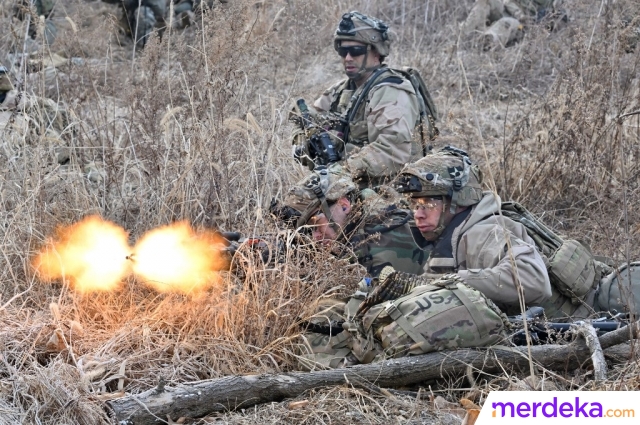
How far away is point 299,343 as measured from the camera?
4617mm

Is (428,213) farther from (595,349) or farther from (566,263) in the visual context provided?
(595,349)

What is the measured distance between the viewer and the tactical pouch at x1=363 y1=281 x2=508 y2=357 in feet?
13.7

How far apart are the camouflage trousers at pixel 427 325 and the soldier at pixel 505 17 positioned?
6.53 meters

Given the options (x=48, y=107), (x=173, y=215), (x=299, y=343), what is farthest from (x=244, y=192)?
(x=48, y=107)

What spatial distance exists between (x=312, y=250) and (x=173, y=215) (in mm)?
1037

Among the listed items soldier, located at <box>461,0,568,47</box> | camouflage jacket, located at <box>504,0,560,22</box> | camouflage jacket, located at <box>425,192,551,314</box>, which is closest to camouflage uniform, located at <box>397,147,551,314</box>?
camouflage jacket, located at <box>425,192,551,314</box>

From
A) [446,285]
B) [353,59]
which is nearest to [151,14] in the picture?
[353,59]

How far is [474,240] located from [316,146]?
233 centimetres

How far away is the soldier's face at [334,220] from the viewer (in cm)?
529

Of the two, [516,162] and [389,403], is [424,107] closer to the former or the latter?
[516,162]

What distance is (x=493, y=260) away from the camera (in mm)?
4672

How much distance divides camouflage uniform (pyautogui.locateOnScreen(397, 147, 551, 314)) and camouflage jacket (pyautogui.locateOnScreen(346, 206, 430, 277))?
27 cm

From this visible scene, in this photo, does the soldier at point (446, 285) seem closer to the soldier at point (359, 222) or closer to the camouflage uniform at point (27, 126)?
the soldier at point (359, 222)

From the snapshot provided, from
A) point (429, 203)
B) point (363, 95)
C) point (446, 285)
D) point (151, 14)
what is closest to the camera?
point (446, 285)
